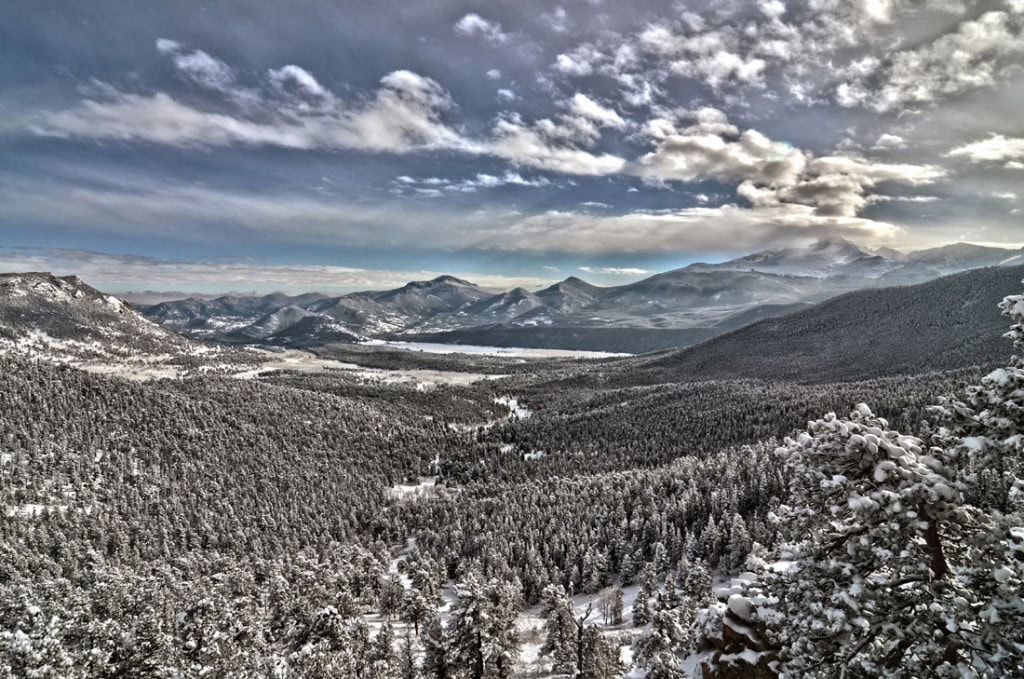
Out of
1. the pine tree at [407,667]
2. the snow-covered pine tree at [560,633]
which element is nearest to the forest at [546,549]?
the snow-covered pine tree at [560,633]

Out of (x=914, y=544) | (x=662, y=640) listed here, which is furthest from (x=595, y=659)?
(x=914, y=544)

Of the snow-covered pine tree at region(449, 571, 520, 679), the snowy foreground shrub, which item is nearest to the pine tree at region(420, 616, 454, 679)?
the snow-covered pine tree at region(449, 571, 520, 679)

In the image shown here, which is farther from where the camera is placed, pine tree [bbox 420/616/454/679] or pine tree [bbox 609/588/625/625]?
pine tree [bbox 609/588/625/625]

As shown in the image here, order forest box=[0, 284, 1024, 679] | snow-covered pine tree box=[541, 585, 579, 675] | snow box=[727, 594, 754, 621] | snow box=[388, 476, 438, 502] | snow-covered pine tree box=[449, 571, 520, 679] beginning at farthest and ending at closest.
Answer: snow box=[388, 476, 438, 502]
snow-covered pine tree box=[541, 585, 579, 675]
snow-covered pine tree box=[449, 571, 520, 679]
snow box=[727, 594, 754, 621]
forest box=[0, 284, 1024, 679]

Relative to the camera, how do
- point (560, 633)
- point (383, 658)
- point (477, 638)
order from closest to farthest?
1. point (477, 638)
2. point (560, 633)
3. point (383, 658)

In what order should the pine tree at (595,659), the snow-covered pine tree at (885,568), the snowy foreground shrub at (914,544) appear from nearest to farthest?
the snowy foreground shrub at (914,544) < the snow-covered pine tree at (885,568) < the pine tree at (595,659)

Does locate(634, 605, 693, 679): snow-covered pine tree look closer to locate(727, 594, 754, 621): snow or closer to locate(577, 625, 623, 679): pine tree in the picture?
locate(577, 625, 623, 679): pine tree

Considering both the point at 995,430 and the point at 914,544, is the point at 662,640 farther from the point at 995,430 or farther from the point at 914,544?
the point at 995,430

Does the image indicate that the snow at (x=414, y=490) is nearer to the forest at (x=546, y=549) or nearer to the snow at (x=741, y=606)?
the forest at (x=546, y=549)

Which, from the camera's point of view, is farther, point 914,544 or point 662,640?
point 662,640

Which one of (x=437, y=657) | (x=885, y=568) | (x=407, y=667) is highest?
(x=885, y=568)

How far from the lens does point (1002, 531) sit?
387 inches

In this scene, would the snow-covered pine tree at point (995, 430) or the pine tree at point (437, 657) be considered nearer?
the snow-covered pine tree at point (995, 430)

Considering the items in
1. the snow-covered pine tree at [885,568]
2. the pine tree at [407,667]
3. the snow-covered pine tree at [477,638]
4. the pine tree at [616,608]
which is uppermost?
the snow-covered pine tree at [885,568]
